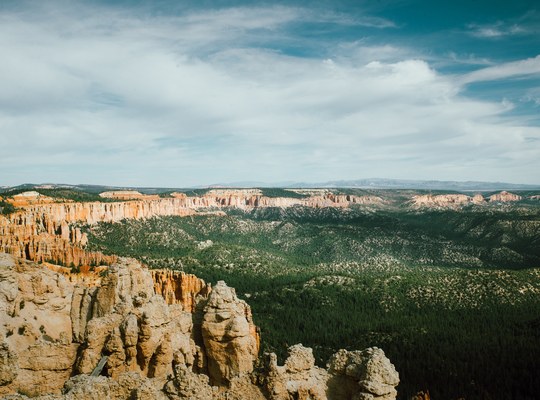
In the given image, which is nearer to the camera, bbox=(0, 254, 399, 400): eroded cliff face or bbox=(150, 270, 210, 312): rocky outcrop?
bbox=(0, 254, 399, 400): eroded cliff face

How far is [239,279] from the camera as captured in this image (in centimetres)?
11119

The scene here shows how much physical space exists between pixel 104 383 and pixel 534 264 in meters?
171

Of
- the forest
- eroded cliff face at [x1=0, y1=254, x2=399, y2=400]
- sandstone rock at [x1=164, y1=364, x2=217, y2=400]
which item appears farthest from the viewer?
the forest

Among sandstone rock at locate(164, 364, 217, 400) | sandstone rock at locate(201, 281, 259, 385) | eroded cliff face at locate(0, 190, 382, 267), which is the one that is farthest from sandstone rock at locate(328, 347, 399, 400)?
eroded cliff face at locate(0, 190, 382, 267)

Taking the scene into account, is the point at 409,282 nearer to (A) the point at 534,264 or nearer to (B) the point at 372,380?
(A) the point at 534,264

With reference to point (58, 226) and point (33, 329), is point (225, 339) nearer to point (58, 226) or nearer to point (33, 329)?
point (33, 329)

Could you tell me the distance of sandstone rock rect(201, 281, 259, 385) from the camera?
25406mm

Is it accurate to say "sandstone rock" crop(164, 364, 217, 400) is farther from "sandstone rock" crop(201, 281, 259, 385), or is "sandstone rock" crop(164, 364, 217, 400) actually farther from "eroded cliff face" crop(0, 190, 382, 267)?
"eroded cliff face" crop(0, 190, 382, 267)

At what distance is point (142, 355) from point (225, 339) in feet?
17.4

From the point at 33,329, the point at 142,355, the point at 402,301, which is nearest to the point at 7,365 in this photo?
the point at 142,355

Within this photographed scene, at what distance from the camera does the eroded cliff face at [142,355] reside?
56.5 ft

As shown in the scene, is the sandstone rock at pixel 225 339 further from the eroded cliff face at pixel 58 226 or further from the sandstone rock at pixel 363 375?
the eroded cliff face at pixel 58 226

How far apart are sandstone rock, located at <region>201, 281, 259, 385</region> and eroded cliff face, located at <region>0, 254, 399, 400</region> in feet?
0.21

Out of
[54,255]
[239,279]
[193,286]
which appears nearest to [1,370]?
[193,286]
